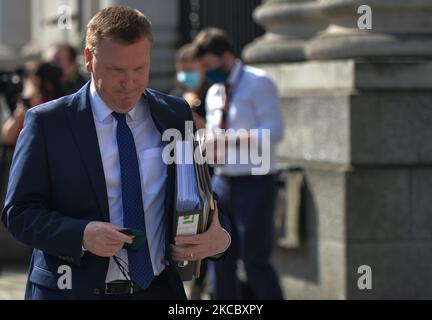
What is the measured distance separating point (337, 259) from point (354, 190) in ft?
1.59

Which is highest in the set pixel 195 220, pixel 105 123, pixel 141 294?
pixel 105 123

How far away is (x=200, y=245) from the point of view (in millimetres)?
3811

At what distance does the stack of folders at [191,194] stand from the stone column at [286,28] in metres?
5.33

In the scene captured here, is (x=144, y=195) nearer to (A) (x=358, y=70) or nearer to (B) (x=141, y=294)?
(B) (x=141, y=294)

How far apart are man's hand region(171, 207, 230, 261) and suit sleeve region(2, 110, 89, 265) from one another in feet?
1.05

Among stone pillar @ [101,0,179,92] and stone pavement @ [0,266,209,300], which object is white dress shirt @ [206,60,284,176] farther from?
stone pillar @ [101,0,179,92]

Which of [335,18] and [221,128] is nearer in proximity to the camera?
[221,128]

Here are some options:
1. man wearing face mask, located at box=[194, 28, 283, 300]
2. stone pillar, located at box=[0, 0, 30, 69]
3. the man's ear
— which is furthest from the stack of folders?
stone pillar, located at box=[0, 0, 30, 69]

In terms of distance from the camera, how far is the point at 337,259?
793 centimetres

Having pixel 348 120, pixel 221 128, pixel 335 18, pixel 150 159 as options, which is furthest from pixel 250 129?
pixel 150 159

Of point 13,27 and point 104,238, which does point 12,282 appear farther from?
point 13,27

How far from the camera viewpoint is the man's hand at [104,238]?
11.8 ft

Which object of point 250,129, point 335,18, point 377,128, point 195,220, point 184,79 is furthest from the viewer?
point 184,79

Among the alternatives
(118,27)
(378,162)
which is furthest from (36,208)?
(378,162)
